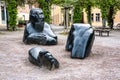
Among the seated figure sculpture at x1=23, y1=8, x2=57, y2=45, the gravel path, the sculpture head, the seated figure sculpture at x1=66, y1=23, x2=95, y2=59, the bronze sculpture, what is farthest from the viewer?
the sculpture head

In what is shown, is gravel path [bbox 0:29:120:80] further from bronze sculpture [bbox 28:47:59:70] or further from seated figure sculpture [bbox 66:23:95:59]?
seated figure sculpture [bbox 66:23:95:59]

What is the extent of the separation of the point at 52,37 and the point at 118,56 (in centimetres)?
459

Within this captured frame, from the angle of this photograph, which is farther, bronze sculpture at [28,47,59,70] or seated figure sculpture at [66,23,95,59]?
seated figure sculpture at [66,23,95,59]

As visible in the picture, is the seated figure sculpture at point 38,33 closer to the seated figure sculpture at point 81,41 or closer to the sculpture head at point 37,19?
the sculpture head at point 37,19

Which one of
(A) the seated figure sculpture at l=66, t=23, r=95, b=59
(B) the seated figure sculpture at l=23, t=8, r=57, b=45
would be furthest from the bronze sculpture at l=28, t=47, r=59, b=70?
(B) the seated figure sculpture at l=23, t=8, r=57, b=45

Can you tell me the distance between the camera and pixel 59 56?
14539mm

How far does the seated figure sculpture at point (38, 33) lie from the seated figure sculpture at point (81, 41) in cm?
239

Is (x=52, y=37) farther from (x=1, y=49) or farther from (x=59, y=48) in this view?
(x=1, y=49)

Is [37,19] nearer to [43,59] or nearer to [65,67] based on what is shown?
[65,67]

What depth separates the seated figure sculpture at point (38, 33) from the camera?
58.9 ft

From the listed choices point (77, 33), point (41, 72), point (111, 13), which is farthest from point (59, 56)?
point (111, 13)

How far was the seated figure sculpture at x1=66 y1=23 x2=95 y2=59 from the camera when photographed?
14062 mm

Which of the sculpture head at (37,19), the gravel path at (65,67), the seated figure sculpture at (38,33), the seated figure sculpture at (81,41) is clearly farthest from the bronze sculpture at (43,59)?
the sculpture head at (37,19)

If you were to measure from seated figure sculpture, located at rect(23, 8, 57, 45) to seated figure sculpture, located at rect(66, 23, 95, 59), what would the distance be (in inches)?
94.1
